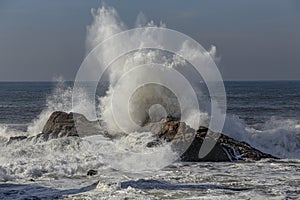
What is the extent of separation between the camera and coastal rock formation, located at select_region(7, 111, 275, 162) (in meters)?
19.9

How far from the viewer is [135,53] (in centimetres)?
2814

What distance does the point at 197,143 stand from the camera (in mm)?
20312

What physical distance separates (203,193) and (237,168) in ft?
14.8

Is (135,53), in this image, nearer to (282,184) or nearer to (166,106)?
(166,106)

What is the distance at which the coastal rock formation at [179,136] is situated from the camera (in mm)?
19859

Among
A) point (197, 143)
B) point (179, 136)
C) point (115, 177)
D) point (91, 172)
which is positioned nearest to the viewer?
point (115, 177)

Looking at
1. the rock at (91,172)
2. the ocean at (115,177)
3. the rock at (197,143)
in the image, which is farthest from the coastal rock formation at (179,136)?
the rock at (91,172)

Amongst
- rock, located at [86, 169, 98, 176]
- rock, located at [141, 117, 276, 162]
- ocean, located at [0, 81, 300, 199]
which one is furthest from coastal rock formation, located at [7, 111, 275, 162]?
rock, located at [86, 169, 98, 176]

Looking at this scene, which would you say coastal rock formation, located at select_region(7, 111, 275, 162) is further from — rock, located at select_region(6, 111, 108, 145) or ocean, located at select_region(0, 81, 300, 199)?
ocean, located at select_region(0, 81, 300, 199)

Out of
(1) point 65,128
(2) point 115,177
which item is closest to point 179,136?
(2) point 115,177

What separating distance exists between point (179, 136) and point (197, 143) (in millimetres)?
950

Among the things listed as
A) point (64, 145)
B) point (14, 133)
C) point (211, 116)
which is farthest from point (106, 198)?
point (14, 133)

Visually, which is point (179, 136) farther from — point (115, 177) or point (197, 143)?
point (115, 177)

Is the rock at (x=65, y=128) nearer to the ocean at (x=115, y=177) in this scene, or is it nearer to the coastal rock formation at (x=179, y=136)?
the coastal rock formation at (x=179, y=136)
